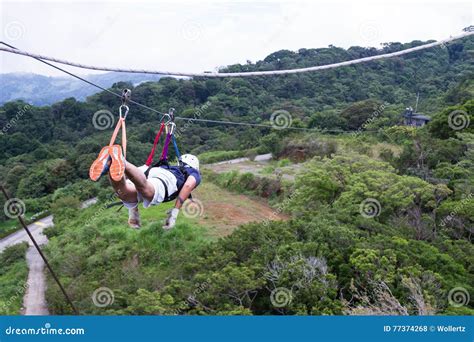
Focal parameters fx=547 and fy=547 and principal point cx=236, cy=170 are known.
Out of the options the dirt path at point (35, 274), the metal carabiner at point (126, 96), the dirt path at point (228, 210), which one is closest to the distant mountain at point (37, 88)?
the dirt path at point (35, 274)

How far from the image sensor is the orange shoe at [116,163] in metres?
2.68

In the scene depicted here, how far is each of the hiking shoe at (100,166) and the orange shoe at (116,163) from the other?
0.08ft

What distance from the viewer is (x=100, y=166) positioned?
105 inches

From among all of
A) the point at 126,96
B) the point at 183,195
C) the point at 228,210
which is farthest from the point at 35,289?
the point at 126,96

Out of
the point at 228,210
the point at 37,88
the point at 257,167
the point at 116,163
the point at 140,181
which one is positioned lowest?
the point at 228,210

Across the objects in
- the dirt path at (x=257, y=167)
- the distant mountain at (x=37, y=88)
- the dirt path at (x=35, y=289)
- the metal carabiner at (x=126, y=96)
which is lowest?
the dirt path at (x=35, y=289)

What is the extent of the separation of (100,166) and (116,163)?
78 millimetres

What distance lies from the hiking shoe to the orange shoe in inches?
1.0

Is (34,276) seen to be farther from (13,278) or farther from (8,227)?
(8,227)

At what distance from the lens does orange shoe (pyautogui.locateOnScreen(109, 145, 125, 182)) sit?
8.79 feet

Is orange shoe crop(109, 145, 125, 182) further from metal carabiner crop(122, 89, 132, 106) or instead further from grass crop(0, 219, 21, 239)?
grass crop(0, 219, 21, 239)

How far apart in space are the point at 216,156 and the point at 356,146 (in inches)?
227

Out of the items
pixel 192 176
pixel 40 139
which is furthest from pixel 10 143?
pixel 192 176

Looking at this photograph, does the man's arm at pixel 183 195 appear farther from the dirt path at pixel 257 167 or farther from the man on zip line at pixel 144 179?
the dirt path at pixel 257 167
